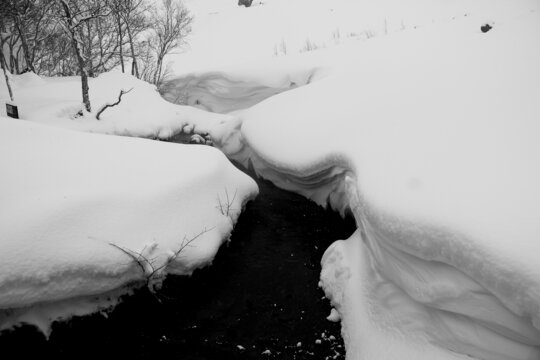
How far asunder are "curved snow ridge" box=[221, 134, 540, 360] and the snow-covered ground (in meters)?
0.01

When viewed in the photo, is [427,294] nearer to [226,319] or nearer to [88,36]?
[226,319]

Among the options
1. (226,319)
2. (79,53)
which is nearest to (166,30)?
(79,53)

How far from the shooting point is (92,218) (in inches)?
140

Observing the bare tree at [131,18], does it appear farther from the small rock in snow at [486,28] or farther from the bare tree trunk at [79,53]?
the small rock in snow at [486,28]

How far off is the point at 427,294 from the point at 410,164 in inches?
54.9

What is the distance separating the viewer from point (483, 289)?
269cm

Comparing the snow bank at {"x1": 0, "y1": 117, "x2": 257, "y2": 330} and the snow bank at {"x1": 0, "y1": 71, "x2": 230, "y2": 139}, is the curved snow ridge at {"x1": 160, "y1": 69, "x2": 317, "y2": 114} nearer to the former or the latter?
the snow bank at {"x1": 0, "y1": 71, "x2": 230, "y2": 139}

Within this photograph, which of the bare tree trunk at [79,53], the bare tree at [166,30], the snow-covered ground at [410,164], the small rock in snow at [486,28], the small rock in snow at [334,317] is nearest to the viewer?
the snow-covered ground at [410,164]

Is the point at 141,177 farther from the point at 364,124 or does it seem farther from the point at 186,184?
the point at 364,124

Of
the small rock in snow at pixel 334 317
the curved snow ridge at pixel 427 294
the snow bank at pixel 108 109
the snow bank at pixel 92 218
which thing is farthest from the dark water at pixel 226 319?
the snow bank at pixel 108 109

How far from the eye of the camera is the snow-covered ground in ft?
8.93

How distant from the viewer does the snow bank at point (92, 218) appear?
3.20 metres

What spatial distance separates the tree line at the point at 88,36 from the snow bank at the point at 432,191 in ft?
24.4

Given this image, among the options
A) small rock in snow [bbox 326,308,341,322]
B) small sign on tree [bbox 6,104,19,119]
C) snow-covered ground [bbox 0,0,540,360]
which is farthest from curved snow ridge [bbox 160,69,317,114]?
small rock in snow [bbox 326,308,341,322]
